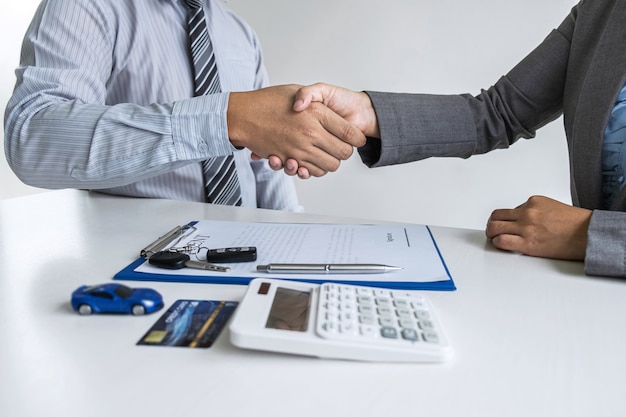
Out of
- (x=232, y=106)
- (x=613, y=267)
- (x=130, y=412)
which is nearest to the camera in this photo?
(x=130, y=412)

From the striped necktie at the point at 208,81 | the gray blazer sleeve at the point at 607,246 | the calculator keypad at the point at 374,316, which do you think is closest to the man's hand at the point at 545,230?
the gray blazer sleeve at the point at 607,246

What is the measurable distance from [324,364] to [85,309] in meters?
0.26

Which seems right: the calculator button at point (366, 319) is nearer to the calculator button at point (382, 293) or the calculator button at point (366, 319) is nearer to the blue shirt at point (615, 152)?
the calculator button at point (382, 293)

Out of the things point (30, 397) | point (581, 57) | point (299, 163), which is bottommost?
point (30, 397)

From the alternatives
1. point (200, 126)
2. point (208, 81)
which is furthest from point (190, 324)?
point (208, 81)

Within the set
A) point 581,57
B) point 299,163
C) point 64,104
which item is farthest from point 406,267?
point 64,104

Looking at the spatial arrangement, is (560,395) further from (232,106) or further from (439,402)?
(232,106)

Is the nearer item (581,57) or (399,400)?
(399,400)

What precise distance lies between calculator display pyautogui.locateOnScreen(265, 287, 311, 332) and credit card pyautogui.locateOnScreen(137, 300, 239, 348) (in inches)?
2.2

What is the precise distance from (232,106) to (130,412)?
24.6 inches

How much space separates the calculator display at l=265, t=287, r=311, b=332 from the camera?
457mm

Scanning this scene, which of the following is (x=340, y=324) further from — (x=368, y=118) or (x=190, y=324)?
(x=368, y=118)

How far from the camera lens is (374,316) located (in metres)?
0.47

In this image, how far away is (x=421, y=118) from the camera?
97 centimetres
